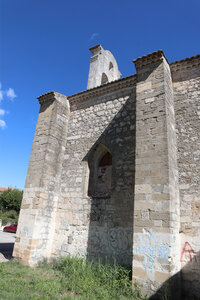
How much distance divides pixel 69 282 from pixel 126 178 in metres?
2.80

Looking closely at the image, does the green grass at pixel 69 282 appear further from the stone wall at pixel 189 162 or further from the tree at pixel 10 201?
the tree at pixel 10 201

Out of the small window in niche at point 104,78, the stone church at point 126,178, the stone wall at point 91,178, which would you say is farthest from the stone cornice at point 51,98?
the small window in niche at point 104,78

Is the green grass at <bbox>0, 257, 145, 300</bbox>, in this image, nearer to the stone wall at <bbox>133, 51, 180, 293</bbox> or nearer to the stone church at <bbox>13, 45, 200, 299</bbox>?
the stone church at <bbox>13, 45, 200, 299</bbox>

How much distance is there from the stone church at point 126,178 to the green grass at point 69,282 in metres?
0.37

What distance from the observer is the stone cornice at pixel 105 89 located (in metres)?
6.66

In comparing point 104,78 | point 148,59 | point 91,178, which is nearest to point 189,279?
point 91,178

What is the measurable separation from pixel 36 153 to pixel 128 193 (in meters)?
3.59

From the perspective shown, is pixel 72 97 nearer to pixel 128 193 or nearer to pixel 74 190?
pixel 74 190

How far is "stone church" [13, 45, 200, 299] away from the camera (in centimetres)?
420

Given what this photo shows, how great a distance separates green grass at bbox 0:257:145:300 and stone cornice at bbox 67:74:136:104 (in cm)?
523

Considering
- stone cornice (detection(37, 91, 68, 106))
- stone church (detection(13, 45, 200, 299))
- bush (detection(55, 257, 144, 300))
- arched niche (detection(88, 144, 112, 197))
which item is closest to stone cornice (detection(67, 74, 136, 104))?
stone church (detection(13, 45, 200, 299))

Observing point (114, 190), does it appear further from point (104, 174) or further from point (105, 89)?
point (105, 89)

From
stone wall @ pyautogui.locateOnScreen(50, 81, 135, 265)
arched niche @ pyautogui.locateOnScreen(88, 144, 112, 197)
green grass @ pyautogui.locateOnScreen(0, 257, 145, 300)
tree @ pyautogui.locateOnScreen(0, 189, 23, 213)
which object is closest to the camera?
green grass @ pyautogui.locateOnScreen(0, 257, 145, 300)

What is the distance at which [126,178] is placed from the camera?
5.69 m
